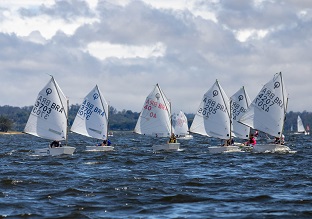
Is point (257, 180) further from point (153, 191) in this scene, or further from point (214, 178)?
point (153, 191)

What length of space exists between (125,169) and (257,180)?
12590 mm

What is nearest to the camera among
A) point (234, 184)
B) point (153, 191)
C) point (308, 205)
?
point (308, 205)

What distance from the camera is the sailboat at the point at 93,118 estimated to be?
7556cm

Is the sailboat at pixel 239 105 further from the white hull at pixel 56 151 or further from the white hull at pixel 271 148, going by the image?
the white hull at pixel 56 151

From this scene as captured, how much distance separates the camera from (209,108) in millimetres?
74750

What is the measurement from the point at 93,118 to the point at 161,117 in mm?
8474

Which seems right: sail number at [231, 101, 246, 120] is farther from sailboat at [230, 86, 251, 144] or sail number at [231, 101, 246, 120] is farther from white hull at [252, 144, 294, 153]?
white hull at [252, 144, 294, 153]

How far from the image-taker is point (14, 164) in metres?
58.5

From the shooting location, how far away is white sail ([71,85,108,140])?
248 ft

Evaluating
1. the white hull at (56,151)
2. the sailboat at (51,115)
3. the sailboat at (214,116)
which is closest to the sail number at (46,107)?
the sailboat at (51,115)

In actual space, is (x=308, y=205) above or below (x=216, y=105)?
below

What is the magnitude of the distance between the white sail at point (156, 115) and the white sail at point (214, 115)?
5.26 metres

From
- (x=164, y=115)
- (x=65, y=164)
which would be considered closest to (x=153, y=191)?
(x=65, y=164)

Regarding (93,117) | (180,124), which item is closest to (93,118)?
(93,117)
